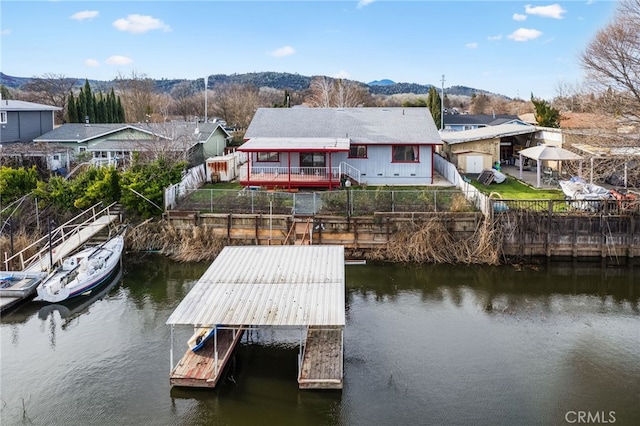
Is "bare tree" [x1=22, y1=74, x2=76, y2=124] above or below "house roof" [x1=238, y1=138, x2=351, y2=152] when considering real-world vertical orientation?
above

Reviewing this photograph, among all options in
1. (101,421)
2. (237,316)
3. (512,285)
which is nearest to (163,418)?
(101,421)

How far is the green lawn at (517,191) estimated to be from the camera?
96.7 feet

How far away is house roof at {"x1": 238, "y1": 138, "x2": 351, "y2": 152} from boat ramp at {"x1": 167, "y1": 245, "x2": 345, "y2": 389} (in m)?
13.2

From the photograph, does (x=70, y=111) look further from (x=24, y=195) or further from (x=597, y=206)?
(x=597, y=206)

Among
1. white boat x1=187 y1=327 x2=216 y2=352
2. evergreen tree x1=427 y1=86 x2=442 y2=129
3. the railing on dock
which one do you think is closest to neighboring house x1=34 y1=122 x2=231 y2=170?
the railing on dock

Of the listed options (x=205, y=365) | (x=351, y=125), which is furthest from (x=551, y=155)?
(x=205, y=365)

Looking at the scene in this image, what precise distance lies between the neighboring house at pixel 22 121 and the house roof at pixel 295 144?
16443mm

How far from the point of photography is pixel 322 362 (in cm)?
1532

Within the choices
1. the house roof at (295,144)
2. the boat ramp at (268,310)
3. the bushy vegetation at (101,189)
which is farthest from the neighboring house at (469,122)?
the boat ramp at (268,310)

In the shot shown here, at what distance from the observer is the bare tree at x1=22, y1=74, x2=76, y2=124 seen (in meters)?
75.9

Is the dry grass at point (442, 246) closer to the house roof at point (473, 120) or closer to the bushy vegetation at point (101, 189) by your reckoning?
the bushy vegetation at point (101, 189)

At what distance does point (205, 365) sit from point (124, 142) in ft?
84.0

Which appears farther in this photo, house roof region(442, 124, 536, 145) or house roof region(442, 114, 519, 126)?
house roof region(442, 114, 519, 126)

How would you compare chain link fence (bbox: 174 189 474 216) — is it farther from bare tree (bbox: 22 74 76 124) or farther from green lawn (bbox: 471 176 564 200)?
bare tree (bbox: 22 74 76 124)
